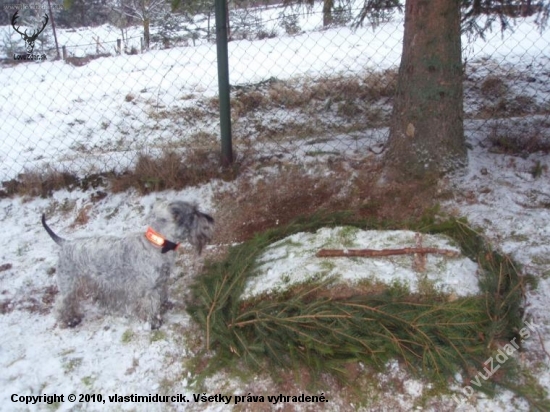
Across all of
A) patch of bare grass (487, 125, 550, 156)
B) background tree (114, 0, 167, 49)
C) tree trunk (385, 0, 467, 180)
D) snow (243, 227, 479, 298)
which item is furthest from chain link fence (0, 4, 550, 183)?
background tree (114, 0, 167, 49)

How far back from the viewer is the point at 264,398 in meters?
2.86

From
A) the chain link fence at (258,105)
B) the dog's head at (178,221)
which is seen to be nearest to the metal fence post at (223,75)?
the chain link fence at (258,105)

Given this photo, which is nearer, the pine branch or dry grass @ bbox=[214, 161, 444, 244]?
the pine branch

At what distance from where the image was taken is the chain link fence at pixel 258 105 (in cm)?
601

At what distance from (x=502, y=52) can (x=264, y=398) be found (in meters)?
9.45

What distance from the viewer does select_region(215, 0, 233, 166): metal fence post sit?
4.77 m

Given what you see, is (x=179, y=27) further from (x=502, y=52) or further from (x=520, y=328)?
(x=520, y=328)

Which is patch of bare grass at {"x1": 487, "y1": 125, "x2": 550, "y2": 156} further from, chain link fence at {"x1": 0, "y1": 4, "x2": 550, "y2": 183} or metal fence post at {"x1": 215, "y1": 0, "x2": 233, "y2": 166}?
metal fence post at {"x1": 215, "y1": 0, "x2": 233, "y2": 166}

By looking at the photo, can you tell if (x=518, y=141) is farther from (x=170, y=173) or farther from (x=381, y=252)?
(x=170, y=173)

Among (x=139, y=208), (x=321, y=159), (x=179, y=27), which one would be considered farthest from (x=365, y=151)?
(x=179, y=27)

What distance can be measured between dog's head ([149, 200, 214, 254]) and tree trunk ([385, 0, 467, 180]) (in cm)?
249

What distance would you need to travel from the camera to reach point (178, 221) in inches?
129

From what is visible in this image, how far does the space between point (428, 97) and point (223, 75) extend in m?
2.36

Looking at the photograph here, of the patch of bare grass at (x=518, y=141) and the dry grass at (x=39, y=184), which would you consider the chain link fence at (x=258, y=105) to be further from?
the dry grass at (x=39, y=184)
